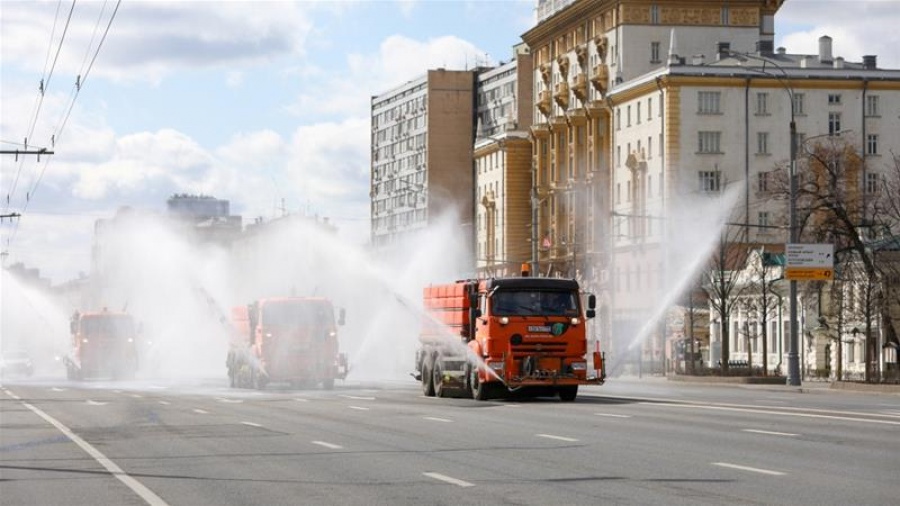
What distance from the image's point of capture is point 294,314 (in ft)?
182

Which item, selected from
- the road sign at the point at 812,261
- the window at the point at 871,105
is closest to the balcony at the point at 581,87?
the window at the point at 871,105

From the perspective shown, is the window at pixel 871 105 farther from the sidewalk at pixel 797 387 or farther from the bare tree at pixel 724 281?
the sidewalk at pixel 797 387

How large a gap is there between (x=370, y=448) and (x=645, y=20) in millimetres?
95886

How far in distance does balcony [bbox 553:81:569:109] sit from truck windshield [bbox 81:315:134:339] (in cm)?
5802

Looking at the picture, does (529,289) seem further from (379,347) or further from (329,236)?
(379,347)

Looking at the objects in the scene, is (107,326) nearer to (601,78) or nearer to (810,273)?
(810,273)

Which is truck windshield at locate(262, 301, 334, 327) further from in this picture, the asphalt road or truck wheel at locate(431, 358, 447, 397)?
the asphalt road

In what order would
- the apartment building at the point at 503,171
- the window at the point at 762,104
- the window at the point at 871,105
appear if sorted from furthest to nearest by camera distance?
the apartment building at the point at 503,171 < the window at the point at 871,105 < the window at the point at 762,104

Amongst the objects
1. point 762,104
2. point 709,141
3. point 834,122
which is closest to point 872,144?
point 834,122

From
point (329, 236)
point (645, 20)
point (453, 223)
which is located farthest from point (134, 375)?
point (453, 223)

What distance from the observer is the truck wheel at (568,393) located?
39.5 metres

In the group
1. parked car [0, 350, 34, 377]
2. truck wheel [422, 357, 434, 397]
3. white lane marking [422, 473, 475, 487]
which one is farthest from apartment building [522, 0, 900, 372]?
white lane marking [422, 473, 475, 487]

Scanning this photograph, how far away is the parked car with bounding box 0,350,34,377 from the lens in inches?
4109

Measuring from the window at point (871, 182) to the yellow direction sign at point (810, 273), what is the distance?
1911 inches
